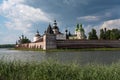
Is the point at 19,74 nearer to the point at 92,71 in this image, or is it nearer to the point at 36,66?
the point at 36,66

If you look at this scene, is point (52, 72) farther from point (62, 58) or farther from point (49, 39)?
point (49, 39)

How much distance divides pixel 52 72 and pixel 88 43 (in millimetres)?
61800

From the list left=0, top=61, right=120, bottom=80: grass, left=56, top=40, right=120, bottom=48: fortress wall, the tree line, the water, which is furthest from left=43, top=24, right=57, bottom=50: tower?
left=0, top=61, right=120, bottom=80: grass

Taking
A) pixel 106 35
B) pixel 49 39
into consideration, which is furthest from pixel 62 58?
pixel 106 35

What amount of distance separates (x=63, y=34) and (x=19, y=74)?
276 ft

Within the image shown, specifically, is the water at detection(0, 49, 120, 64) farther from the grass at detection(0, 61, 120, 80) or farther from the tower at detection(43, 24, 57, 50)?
the tower at detection(43, 24, 57, 50)

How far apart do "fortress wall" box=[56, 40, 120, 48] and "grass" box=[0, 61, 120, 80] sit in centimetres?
5833

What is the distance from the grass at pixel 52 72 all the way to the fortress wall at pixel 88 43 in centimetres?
5833

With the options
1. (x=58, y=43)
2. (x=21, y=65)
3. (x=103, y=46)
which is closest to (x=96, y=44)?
(x=103, y=46)

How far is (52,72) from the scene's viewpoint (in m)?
7.12

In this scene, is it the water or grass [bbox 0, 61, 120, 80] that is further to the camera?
the water

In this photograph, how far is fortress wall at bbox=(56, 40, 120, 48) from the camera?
220ft

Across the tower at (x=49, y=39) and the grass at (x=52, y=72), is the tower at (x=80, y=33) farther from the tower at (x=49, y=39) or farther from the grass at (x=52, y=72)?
the grass at (x=52, y=72)

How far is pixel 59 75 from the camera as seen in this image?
6.97 m
